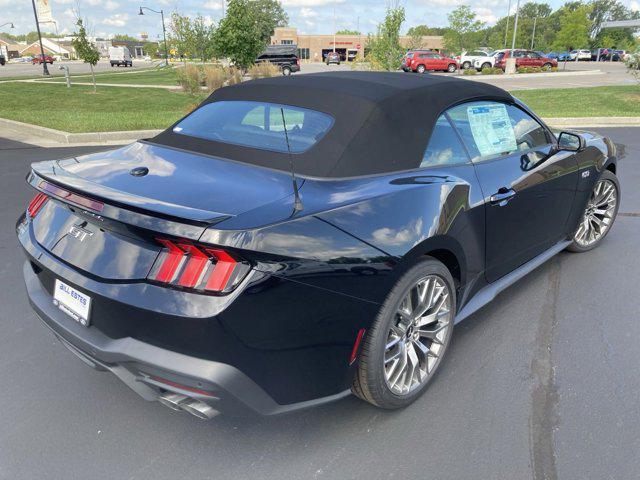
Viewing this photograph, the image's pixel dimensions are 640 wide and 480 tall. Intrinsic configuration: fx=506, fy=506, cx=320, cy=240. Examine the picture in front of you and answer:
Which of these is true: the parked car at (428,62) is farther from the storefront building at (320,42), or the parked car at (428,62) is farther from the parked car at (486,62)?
the storefront building at (320,42)

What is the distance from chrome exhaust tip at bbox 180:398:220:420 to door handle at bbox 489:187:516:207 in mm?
1894

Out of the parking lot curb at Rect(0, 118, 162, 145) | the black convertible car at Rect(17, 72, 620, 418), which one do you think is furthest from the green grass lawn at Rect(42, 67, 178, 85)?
the black convertible car at Rect(17, 72, 620, 418)

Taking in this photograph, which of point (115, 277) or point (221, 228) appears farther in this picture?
point (115, 277)

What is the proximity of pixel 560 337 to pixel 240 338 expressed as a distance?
2.33 metres

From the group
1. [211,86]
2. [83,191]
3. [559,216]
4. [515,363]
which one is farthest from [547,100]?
[83,191]

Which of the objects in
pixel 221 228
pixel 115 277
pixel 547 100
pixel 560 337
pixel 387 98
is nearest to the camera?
pixel 221 228

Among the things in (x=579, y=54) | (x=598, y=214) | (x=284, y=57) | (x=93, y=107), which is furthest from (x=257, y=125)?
(x=579, y=54)

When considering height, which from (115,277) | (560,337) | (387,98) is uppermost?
(387,98)

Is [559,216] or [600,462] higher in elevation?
[559,216]

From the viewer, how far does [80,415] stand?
252cm

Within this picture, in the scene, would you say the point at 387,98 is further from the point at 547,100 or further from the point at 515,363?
the point at 547,100

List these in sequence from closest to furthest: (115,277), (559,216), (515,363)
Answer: (115,277) < (515,363) < (559,216)

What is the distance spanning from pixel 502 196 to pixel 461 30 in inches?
2178

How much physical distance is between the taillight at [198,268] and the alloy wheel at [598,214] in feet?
11.6
